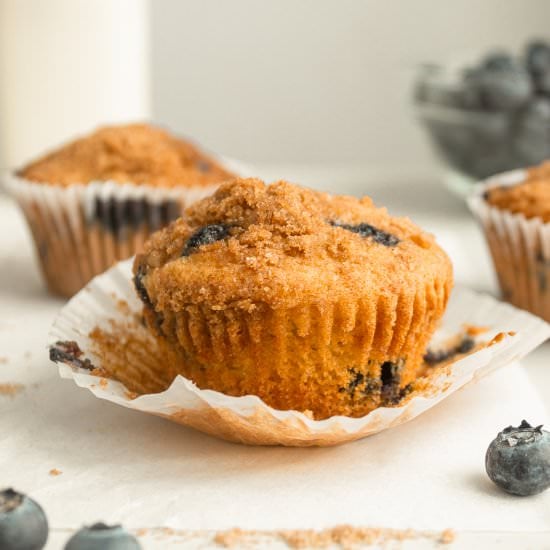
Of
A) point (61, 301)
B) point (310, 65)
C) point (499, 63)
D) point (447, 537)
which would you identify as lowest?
point (61, 301)

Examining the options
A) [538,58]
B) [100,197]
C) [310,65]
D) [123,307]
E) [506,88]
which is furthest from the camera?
[310,65]

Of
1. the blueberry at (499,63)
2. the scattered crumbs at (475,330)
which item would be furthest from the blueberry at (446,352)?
the blueberry at (499,63)

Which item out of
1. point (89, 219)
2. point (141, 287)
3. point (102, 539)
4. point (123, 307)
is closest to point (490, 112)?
point (89, 219)

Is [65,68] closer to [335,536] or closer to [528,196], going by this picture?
[528,196]

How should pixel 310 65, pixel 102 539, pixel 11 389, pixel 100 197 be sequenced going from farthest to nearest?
pixel 310 65 → pixel 100 197 → pixel 11 389 → pixel 102 539

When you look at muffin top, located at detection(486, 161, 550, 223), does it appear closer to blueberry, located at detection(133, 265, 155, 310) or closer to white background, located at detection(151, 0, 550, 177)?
blueberry, located at detection(133, 265, 155, 310)

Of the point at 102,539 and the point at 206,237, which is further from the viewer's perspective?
the point at 206,237
